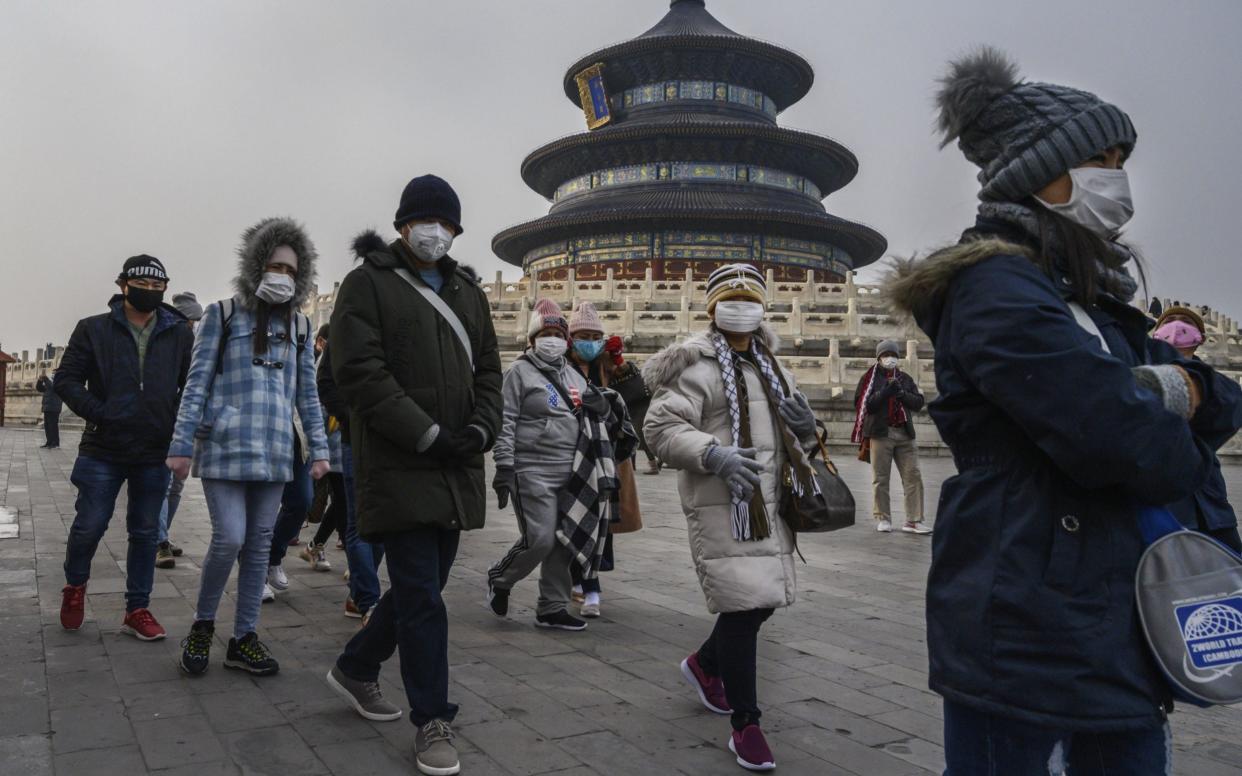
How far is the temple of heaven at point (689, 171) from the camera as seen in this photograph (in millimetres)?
34750

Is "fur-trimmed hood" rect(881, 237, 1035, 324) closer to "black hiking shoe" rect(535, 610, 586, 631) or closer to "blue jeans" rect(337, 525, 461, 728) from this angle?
"blue jeans" rect(337, 525, 461, 728)

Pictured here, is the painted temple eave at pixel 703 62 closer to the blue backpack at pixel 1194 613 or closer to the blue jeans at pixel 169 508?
the blue jeans at pixel 169 508

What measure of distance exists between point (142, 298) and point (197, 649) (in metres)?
1.77

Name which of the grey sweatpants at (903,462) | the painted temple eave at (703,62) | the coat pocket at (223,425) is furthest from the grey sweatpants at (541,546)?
the painted temple eave at (703,62)

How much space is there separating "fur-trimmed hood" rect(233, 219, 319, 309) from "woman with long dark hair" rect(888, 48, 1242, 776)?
3.03 m

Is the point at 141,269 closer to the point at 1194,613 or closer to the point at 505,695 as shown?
→ the point at 505,695

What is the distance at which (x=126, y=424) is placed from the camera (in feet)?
14.7

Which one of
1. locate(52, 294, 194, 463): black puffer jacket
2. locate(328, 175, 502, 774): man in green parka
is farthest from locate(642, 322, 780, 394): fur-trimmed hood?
locate(52, 294, 194, 463): black puffer jacket

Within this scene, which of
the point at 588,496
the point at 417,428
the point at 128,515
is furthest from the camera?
the point at 588,496

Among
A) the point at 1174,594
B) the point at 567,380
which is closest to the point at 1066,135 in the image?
the point at 1174,594

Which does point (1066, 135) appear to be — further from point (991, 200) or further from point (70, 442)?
point (70, 442)

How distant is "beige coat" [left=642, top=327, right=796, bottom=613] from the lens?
316 centimetres

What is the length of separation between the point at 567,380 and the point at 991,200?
3.47m

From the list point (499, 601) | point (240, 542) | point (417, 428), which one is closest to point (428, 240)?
point (417, 428)
